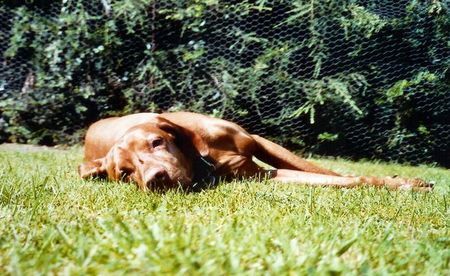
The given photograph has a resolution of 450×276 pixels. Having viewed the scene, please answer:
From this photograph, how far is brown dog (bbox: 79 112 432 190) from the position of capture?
3.06 meters

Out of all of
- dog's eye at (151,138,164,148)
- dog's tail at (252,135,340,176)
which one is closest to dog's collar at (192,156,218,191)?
dog's eye at (151,138,164,148)

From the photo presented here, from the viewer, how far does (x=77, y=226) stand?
1.86 meters

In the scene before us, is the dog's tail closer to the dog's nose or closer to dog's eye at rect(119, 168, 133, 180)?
dog's eye at rect(119, 168, 133, 180)

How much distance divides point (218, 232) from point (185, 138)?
66.6 inches

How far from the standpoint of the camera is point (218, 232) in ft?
6.05

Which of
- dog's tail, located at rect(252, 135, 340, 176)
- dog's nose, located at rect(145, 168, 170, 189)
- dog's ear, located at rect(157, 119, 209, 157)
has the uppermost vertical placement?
dog's ear, located at rect(157, 119, 209, 157)

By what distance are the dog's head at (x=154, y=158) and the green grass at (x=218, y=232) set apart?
0.16 metres

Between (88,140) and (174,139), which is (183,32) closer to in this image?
(88,140)

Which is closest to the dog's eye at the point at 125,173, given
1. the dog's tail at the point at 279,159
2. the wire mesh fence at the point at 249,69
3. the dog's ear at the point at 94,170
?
the dog's ear at the point at 94,170

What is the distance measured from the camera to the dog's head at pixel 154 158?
2.94 meters

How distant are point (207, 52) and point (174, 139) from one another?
158 inches

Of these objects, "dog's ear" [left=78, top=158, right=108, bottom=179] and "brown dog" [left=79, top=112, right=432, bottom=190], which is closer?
"brown dog" [left=79, top=112, right=432, bottom=190]

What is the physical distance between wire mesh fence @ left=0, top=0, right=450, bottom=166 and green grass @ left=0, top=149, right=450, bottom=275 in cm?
424

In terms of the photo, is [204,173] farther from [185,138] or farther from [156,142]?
[156,142]
